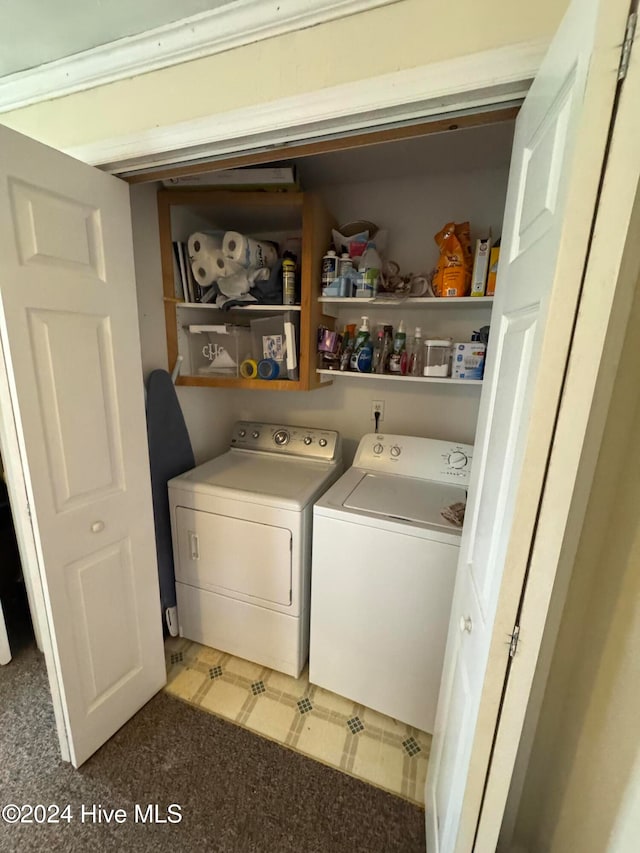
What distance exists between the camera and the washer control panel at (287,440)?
1996 millimetres

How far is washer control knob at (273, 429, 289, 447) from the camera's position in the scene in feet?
6.81

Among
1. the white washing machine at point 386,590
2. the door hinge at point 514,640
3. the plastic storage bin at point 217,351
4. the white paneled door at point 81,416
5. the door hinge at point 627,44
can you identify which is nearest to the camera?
the door hinge at point 627,44

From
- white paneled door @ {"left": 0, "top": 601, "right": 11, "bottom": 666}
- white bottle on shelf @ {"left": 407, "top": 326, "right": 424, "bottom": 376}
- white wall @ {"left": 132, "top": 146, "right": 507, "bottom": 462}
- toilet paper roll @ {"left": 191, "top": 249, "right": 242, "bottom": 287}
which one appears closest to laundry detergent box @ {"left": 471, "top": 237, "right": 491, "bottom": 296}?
white wall @ {"left": 132, "top": 146, "right": 507, "bottom": 462}

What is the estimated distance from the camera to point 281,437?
82.2 inches

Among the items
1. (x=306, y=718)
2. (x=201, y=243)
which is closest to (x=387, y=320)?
(x=201, y=243)

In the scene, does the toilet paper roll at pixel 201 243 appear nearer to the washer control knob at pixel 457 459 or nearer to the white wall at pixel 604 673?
the washer control knob at pixel 457 459

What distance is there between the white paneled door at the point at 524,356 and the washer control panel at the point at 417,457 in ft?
2.49

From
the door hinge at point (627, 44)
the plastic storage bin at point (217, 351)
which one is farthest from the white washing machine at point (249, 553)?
the door hinge at point (627, 44)

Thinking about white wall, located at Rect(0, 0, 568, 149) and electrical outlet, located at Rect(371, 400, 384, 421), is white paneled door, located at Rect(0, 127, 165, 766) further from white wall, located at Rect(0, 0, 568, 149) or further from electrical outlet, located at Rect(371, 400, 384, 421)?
electrical outlet, located at Rect(371, 400, 384, 421)

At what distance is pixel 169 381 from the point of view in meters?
1.76

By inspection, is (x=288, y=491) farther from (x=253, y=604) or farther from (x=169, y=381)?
(x=169, y=381)

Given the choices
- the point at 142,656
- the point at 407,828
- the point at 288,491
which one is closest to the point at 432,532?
the point at 288,491

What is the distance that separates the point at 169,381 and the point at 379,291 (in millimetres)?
1139

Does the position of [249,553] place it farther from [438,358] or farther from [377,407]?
[438,358]
